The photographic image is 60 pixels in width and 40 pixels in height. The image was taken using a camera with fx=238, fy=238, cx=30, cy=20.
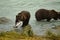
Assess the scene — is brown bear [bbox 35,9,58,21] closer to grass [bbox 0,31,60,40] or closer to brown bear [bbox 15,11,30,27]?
brown bear [bbox 15,11,30,27]

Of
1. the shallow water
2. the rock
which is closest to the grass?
the shallow water

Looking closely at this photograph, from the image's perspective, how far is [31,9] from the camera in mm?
7336

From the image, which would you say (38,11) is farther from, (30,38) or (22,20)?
(30,38)

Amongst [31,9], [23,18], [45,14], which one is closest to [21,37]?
[23,18]

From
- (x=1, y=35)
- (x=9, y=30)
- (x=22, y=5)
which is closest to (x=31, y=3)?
(x=22, y=5)

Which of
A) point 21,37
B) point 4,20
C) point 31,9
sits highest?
point 31,9

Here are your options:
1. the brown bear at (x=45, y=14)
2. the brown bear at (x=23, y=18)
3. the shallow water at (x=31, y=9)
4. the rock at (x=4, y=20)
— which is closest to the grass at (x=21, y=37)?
the shallow water at (x=31, y=9)

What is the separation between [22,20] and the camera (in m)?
5.98

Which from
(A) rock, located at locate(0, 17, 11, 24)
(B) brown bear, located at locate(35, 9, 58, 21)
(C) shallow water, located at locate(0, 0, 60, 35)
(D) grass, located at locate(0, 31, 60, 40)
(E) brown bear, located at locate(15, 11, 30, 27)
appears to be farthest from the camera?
(B) brown bear, located at locate(35, 9, 58, 21)

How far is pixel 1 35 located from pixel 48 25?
1525mm

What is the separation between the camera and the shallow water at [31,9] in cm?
572

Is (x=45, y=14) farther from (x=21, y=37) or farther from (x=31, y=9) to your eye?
(x=21, y=37)

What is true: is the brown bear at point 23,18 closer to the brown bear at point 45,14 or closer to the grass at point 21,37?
the brown bear at point 45,14

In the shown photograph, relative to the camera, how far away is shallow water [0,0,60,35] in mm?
5723
